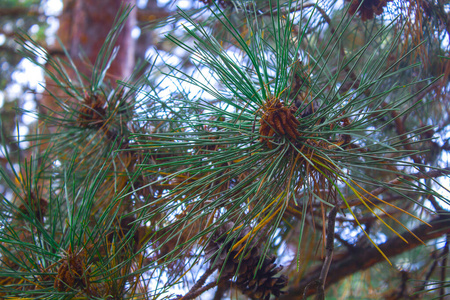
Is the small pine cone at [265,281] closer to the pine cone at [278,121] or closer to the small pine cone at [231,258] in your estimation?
the small pine cone at [231,258]

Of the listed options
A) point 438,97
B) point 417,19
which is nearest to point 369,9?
point 417,19

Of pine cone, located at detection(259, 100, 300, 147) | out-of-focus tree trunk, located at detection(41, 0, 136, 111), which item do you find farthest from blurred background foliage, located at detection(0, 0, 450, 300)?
out-of-focus tree trunk, located at detection(41, 0, 136, 111)

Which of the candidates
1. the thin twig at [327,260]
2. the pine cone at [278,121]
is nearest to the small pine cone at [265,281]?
the thin twig at [327,260]

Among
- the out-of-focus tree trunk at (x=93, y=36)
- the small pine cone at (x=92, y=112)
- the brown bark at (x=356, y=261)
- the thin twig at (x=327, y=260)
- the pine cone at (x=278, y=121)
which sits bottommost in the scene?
the thin twig at (x=327, y=260)

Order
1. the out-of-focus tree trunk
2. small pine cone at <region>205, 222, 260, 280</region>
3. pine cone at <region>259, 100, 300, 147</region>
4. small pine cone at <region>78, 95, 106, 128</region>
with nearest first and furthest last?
1. pine cone at <region>259, 100, 300, 147</region>
2. small pine cone at <region>205, 222, 260, 280</region>
3. small pine cone at <region>78, 95, 106, 128</region>
4. the out-of-focus tree trunk

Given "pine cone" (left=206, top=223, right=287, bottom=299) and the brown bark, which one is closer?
"pine cone" (left=206, top=223, right=287, bottom=299)

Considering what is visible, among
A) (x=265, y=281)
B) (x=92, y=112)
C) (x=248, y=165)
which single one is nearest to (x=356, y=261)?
(x=265, y=281)

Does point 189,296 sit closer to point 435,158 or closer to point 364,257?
point 364,257

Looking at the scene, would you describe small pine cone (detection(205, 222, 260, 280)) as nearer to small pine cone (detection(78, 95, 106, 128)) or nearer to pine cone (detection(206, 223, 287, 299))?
pine cone (detection(206, 223, 287, 299))
